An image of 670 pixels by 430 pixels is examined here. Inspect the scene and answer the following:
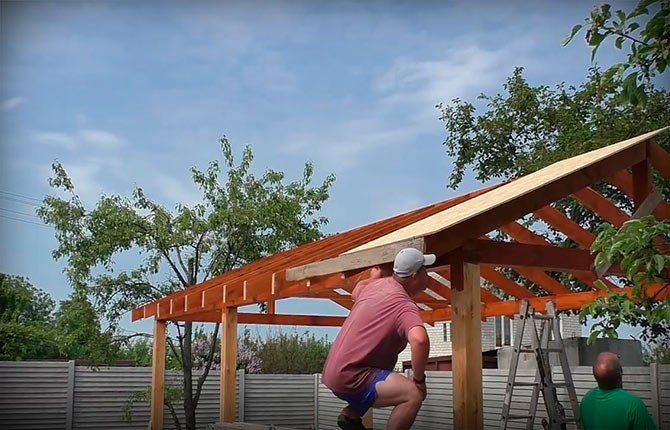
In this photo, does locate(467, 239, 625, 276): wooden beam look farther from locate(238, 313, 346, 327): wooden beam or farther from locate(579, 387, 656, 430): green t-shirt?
locate(238, 313, 346, 327): wooden beam

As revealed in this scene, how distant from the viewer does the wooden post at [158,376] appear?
1097cm

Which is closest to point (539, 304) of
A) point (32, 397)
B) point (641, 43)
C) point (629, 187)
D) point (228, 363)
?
point (629, 187)

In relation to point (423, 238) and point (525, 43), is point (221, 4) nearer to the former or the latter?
point (423, 238)

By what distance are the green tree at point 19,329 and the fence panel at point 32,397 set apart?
3.86m

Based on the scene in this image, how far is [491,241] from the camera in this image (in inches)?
220

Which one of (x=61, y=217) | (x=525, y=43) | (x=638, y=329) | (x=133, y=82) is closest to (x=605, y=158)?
(x=638, y=329)

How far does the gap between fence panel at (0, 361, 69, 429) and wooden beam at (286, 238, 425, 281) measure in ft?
26.3

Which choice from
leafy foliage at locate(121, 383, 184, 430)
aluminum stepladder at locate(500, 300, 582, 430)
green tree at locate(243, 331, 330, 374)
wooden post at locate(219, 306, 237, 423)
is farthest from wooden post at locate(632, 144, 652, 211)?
green tree at locate(243, 331, 330, 374)

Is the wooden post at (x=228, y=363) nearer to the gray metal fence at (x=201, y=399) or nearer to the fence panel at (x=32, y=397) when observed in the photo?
the gray metal fence at (x=201, y=399)

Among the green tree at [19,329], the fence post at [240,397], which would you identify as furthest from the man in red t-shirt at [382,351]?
the green tree at [19,329]

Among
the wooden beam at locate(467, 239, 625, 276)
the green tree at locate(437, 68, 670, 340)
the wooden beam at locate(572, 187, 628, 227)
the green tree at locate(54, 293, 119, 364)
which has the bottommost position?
the green tree at locate(54, 293, 119, 364)

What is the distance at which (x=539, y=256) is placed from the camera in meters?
6.01

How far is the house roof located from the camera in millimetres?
5332

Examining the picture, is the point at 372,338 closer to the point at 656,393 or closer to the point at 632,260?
the point at 632,260
